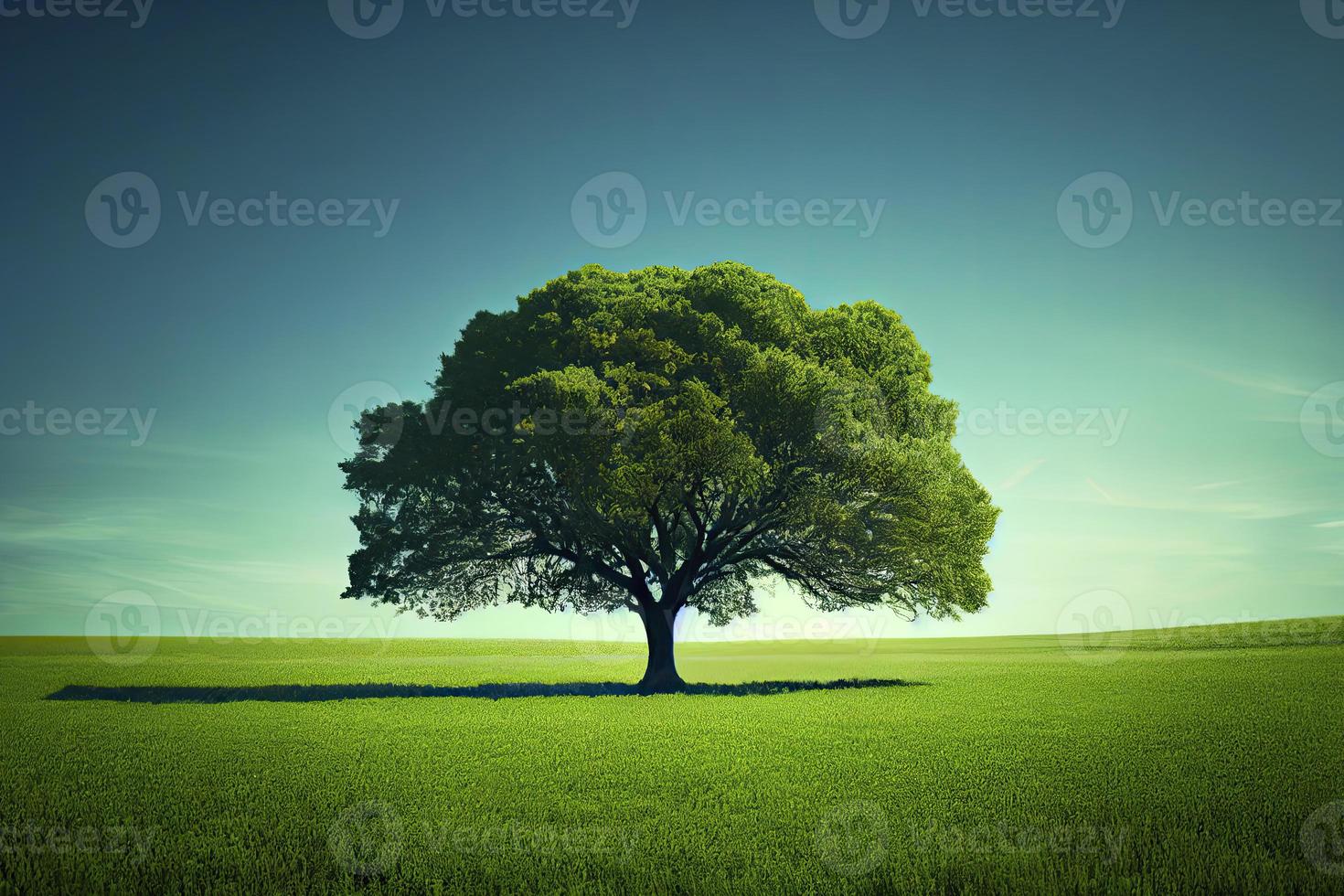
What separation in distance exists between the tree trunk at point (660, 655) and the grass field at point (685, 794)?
4680 millimetres

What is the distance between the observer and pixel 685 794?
44.8ft

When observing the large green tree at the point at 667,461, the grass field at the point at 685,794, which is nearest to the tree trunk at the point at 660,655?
the large green tree at the point at 667,461

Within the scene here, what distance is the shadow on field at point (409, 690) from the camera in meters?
31.0

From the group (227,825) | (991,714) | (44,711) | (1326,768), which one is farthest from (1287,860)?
(44,711)

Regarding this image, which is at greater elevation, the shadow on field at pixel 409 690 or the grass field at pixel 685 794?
the grass field at pixel 685 794

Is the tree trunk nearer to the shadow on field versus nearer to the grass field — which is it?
the shadow on field

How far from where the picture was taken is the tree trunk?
33312 millimetres

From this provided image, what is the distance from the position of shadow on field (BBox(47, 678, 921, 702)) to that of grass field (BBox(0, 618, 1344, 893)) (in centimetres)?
234

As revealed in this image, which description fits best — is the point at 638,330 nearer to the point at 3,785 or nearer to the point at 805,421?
the point at 805,421

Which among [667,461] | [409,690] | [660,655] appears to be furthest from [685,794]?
[409,690]

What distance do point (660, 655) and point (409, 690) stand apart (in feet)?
31.7

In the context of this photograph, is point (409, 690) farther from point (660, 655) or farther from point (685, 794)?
point (685, 794)

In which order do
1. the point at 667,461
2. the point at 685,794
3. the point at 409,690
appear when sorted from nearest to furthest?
the point at 685,794, the point at 667,461, the point at 409,690

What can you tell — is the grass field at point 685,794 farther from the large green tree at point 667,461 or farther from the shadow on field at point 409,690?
the large green tree at point 667,461
